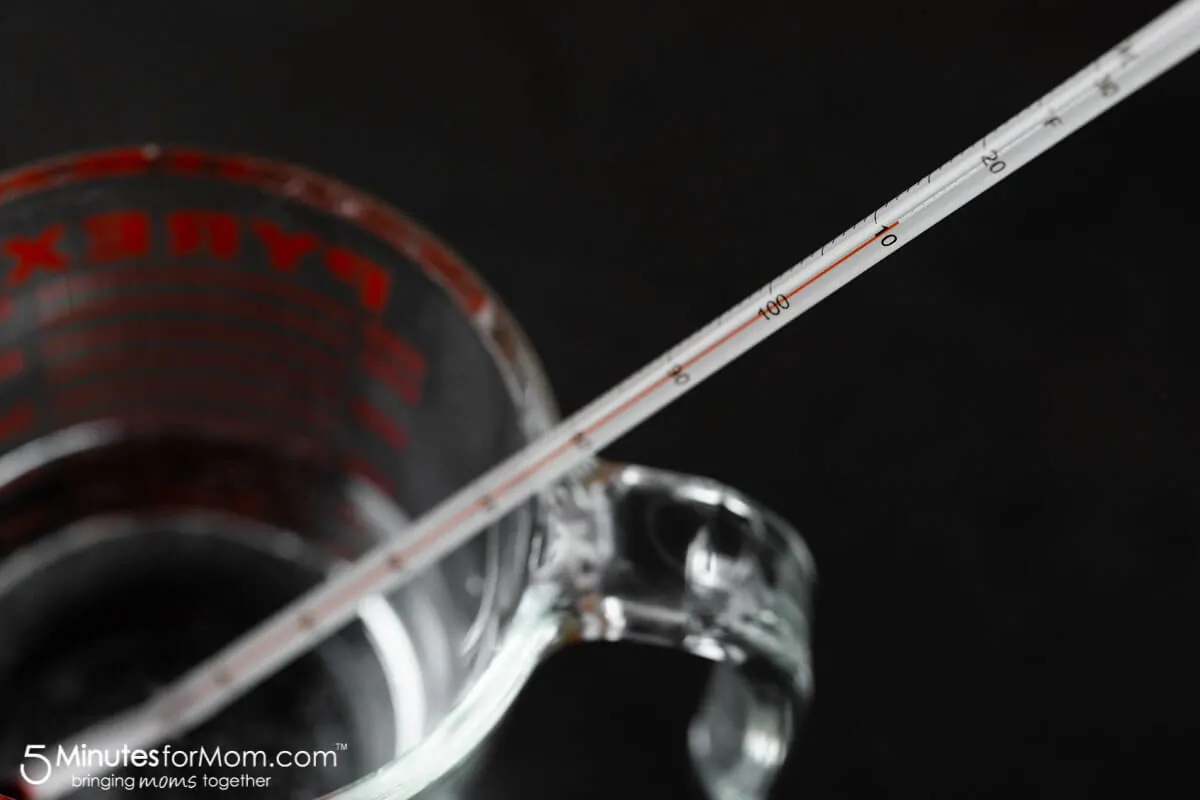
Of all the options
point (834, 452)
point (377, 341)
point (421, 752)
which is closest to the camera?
point (421, 752)

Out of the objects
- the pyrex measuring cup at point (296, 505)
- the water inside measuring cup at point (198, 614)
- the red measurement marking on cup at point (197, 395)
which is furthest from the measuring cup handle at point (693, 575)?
the red measurement marking on cup at point (197, 395)

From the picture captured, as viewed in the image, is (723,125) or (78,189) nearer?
(78,189)

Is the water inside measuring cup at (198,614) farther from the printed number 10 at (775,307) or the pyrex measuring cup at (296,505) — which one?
the printed number 10 at (775,307)

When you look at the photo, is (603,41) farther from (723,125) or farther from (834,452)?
(834,452)

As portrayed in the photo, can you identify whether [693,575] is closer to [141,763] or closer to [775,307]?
[775,307]

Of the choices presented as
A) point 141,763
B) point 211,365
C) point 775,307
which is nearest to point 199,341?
point 211,365

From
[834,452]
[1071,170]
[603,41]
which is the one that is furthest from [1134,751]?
[603,41]
